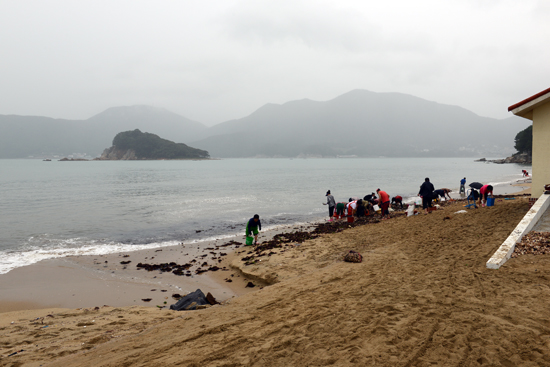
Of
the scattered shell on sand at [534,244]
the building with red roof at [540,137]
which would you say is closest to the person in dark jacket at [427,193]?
the building with red roof at [540,137]

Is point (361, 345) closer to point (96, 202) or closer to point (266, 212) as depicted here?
point (266, 212)

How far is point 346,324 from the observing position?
4.96m

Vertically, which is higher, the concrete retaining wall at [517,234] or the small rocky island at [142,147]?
the small rocky island at [142,147]

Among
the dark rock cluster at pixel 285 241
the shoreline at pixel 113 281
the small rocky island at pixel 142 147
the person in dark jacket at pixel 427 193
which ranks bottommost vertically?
the shoreline at pixel 113 281

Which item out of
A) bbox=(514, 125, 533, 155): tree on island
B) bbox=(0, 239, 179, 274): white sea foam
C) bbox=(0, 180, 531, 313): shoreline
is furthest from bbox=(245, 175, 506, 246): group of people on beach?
bbox=(514, 125, 533, 155): tree on island

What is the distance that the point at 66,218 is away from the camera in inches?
911

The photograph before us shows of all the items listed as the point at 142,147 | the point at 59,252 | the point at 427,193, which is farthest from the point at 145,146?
the point at 427,193

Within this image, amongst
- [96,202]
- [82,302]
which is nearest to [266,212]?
[82,302]

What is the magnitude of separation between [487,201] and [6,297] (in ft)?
68.1

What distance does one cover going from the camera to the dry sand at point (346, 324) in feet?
13.4

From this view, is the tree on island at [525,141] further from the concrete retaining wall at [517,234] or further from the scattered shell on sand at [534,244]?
the scattered shell on sand at [534,244]

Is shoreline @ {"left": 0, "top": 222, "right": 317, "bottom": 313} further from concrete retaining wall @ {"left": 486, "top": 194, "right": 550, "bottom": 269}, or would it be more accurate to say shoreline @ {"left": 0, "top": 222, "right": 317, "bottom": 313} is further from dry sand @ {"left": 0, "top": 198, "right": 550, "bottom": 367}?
concrete retaining wall @ {"left": 486, "top": 194, "right": 550, "bottom": 269}

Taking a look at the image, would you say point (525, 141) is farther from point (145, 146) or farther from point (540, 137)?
point (145, 146)

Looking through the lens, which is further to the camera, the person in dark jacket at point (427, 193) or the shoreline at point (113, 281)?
the person in dark jacket at point (427, 193)
